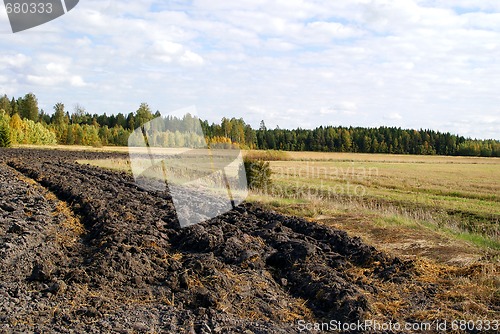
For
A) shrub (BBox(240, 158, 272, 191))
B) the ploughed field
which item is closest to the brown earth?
the ploughed field

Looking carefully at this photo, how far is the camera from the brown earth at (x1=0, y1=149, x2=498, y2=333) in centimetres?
551

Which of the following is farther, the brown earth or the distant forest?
the distant forest

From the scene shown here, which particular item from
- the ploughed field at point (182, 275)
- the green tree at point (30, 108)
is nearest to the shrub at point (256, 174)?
the ploughed field at point (182, 275)

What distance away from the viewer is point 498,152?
350 ft

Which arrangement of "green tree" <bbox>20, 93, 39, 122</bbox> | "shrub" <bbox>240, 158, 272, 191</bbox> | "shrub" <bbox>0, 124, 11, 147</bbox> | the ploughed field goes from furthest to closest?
"green tree" <bbox>20, 93, 39, 122</bbox>, "shrub" <bbox>0, 124, 11, 147</bbox>, "shrub" <bbox>240, 158, 272, 191</bbox>, the ploughed field

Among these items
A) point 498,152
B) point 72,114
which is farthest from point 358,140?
point 72,114

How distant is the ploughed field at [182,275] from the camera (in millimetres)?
5508

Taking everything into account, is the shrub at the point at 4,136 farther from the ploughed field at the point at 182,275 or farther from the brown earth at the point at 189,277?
the brown earth at the point at 189,277

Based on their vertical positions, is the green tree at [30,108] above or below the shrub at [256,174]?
above

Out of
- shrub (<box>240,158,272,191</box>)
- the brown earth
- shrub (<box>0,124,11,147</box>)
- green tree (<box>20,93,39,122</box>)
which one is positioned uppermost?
green tree (<box>20,93,39,122</box>)

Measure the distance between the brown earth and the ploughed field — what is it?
2 centimetres

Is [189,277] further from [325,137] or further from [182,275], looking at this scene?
[325,137]

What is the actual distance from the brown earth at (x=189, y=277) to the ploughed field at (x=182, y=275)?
0.7 inches

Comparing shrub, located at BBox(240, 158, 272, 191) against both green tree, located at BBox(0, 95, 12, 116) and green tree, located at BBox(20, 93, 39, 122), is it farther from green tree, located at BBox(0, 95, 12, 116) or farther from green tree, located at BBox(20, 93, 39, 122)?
green tree, located at BBox(0, 95, 12, 116)
